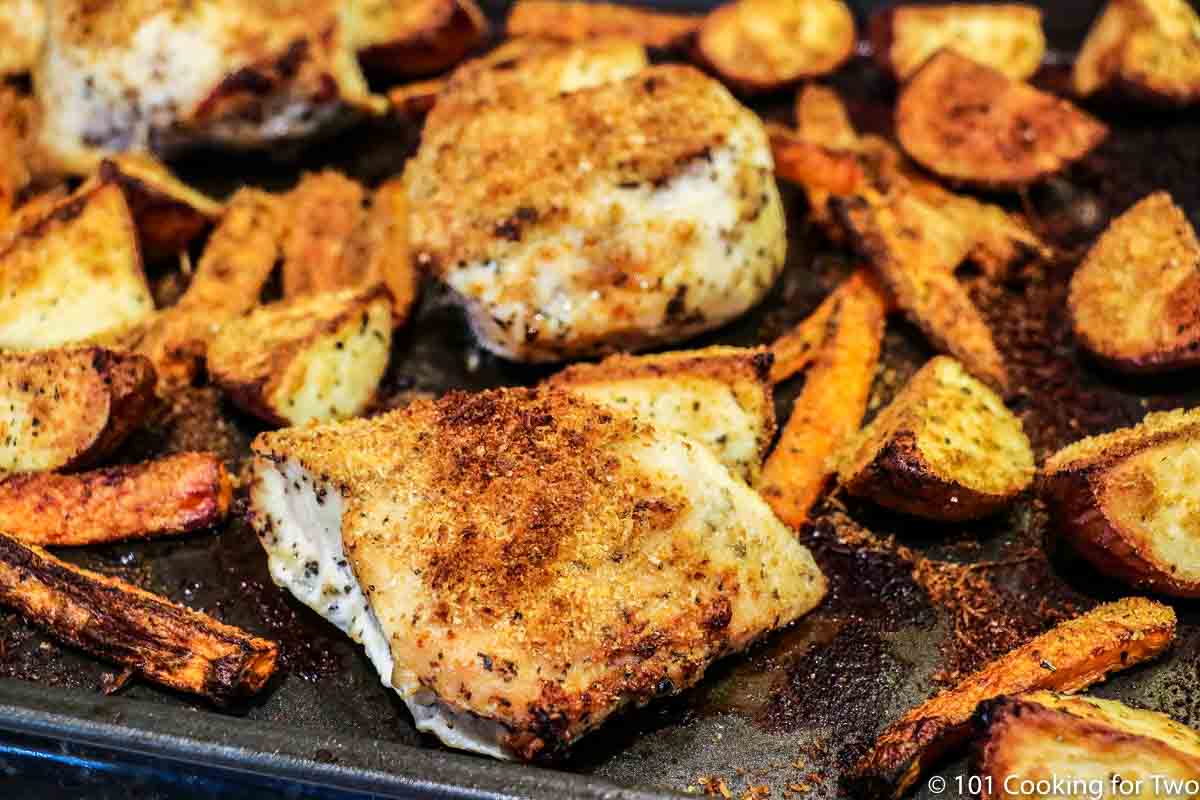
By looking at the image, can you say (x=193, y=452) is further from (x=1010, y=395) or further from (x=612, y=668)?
(x=1010, y=395)

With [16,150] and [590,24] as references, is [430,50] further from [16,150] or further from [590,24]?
[16,150]

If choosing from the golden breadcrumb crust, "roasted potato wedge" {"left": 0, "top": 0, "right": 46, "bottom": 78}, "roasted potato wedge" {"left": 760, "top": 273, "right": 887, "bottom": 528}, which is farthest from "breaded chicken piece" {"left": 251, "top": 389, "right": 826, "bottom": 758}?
"roasted potato wedge" {"left": 0, "top": 0, "right": 46, "bottom": 78}

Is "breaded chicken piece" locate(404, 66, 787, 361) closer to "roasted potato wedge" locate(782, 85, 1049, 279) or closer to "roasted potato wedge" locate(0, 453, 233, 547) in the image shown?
"roasted potato wedge" locate(782, 85, 1049, 279)

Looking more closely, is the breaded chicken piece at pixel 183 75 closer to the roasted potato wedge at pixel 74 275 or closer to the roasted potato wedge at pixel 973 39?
the roasted potato wedge at pixel 74 275

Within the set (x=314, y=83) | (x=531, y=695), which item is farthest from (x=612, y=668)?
(x=314, y=83)

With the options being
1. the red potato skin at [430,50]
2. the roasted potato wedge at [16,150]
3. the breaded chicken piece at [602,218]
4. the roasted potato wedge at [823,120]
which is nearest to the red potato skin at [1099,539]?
the breaded chicken piece at [602,218]
